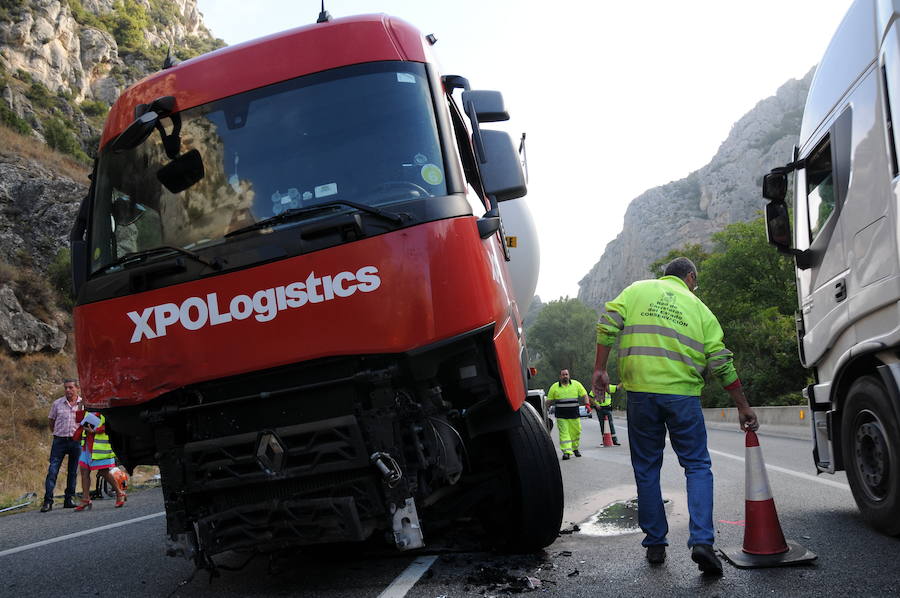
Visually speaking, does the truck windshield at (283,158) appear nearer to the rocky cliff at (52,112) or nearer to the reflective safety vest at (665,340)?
the rocky cliff at (52,112)

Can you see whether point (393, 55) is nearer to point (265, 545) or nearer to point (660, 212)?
point (265, 545)

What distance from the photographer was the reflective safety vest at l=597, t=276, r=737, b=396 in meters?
4.34

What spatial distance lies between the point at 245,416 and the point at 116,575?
74.2 inches

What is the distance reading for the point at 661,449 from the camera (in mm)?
4406

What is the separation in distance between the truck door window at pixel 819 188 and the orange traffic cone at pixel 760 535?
1.83 m

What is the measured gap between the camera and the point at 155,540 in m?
6.34

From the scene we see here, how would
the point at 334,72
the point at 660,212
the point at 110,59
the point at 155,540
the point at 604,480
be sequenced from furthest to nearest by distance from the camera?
1. the point at 660,212
2. the point at 110,59
3. the point at 604,480
4. the point at 155,540
5. the point at 334,72

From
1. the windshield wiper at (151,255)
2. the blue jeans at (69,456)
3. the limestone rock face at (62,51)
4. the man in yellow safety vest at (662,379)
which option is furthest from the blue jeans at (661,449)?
A: the limestone rock face at (62,51)

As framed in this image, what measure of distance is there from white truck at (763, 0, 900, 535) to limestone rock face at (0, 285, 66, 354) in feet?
76.4

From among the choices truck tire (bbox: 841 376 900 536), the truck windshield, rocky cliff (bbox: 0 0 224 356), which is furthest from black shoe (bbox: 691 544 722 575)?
rocky cliff (bbox: 0 0 224 356)

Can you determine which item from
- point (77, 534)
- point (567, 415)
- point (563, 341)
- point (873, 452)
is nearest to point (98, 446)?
point (77, 534)

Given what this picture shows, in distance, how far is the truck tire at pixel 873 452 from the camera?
4246 mm

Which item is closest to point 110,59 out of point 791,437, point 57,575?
point 791,437

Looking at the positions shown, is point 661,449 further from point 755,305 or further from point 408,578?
point 755,305
